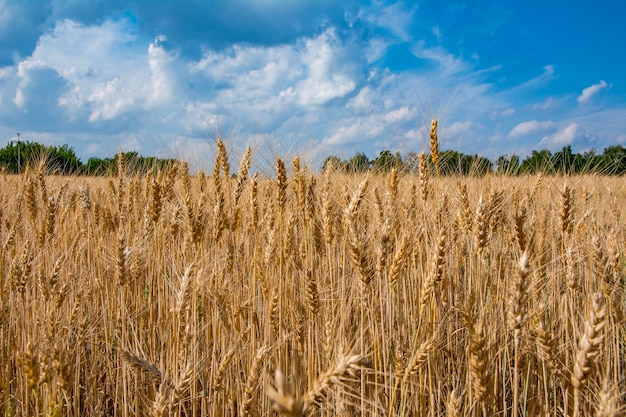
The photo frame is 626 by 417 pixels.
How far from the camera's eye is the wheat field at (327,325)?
4.85ft

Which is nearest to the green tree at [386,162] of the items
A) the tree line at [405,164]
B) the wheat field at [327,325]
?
the tree line at [405,164]

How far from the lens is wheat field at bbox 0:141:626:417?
148 cm

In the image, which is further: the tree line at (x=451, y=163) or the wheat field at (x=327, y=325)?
the tree line at (x=451, y=163)

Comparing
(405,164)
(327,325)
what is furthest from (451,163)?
(327,325)

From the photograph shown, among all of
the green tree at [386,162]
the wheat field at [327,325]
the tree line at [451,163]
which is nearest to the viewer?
the wheat field at [327,325]

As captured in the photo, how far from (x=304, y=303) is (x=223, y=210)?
2.20 ft

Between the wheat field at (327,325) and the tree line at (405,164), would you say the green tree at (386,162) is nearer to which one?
the tree line at (405,164)

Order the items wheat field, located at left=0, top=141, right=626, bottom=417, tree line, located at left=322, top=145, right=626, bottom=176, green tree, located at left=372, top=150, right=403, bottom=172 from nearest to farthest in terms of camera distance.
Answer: wheat field, located at left=0, top=141, right=626, bottom=417
tree line, located at left=322, top=145, right=626, bottom=176
green tree, located at left=372, top=150, right=403, bottom=172

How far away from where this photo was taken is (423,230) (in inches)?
103

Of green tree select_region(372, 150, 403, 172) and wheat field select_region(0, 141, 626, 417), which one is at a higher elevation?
green tree select_region(372, 150, 403, 172)

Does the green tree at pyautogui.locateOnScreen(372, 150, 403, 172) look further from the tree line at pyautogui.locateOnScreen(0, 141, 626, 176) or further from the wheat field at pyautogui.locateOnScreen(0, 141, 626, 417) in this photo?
the wheat field at pyautogui.locateOnScreen(0, 141, 626, 417)

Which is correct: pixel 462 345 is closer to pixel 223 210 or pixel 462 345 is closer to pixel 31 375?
pixel 223 210

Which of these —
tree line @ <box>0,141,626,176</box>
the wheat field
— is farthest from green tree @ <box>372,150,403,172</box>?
the wheat field

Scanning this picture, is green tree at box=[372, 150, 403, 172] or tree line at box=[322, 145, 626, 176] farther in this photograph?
green tree at box=[372, 150, 403, 172]
